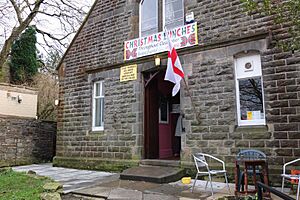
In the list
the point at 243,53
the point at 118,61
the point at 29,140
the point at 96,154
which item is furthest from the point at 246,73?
the point at 29,140

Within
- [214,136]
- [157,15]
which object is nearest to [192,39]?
[157,15]

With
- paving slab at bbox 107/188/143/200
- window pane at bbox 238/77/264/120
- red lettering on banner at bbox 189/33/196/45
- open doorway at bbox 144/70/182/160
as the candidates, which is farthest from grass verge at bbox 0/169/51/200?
red lettering on banner at bbox 189/33/196/45

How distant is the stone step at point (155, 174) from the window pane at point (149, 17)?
4308 mm

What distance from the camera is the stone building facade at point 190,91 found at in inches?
243

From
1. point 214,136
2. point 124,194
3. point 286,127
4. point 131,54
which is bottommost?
point 124,194

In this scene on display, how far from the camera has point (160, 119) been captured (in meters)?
9.87

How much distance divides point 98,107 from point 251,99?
5.19m

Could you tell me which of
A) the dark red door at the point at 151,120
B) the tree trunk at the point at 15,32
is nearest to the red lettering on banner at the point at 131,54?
the dark red door at the point at 151,120

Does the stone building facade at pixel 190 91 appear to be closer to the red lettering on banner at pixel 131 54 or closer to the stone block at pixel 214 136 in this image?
the stone block at pixel 214 136

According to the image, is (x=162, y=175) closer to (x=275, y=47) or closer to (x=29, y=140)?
(x=275, y=47)

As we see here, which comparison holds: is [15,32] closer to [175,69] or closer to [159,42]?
[159,42]

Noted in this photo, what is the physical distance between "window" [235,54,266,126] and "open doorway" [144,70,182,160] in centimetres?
266

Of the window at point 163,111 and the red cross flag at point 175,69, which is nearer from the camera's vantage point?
the red cross flag at point 175,69

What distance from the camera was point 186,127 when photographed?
7.38 meters
